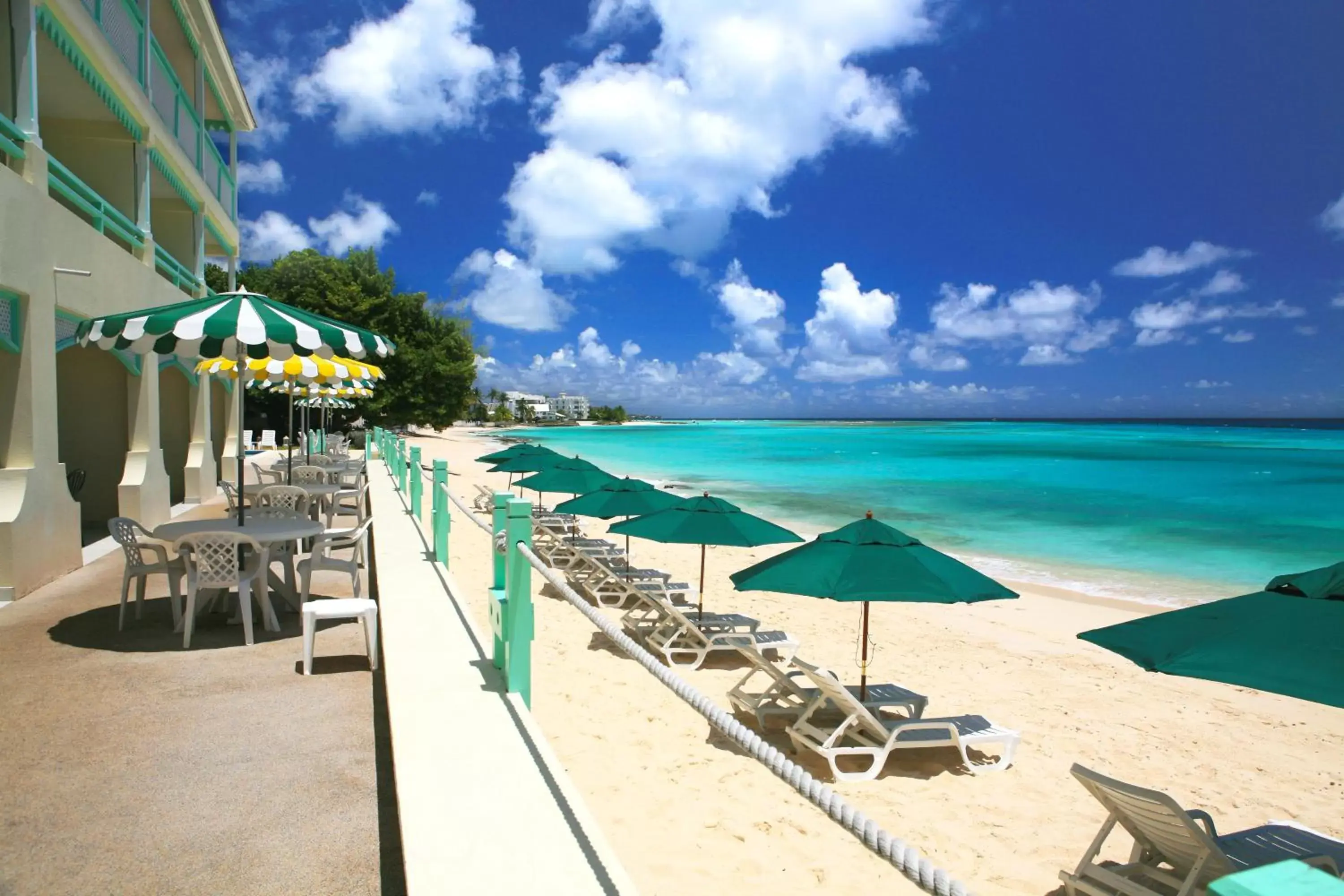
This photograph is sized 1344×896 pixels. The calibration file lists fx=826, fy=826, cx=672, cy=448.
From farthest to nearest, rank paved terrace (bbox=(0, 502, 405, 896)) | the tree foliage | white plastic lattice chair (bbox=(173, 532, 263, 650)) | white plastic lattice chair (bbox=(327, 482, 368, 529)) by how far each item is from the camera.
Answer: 1. the tree foliage
2. white plastic lattice chair (bbox=(327, 482, 368, 529))
3. white plastic lattice chair (bbox=(173, 532, 263, 650))
4. paved terrace (bbox=(0, 502, 405, 896))

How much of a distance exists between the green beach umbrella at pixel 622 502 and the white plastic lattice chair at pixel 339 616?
3.64m

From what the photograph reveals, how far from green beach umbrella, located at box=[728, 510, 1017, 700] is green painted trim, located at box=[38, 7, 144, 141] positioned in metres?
8.71

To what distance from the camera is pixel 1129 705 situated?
7.35m

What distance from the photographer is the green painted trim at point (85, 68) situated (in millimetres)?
8172

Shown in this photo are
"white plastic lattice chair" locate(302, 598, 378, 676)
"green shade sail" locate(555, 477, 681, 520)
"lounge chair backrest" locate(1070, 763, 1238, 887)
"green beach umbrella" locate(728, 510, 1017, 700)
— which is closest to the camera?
"lounge chair backrest" locate(1070, 763, 1238, 887)

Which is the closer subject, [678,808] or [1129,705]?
[678,808]

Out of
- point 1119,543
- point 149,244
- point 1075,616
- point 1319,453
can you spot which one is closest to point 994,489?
point 1119,543

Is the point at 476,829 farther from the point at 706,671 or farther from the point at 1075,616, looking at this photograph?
the point at 1075,616

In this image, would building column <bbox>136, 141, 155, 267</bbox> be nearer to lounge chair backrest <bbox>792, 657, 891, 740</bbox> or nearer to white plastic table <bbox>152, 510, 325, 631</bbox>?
white plastic table <bbox>152, 510, 325, 631</bbox>

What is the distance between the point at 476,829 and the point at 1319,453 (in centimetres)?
9151

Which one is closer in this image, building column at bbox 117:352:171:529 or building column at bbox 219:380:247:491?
building column at bbox 117:352:171:529

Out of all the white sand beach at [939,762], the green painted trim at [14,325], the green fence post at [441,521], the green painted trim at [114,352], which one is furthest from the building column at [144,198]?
the green fence post at [441,521]

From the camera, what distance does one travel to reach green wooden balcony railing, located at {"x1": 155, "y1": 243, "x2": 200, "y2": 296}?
12.7 metres

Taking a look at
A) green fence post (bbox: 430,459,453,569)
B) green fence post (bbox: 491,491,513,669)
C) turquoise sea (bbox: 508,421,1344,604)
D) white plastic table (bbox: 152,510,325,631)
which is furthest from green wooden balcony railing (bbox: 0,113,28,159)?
turquoise sea (bbox: 508,421,1344,604)
